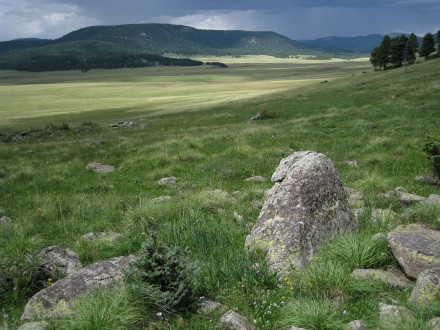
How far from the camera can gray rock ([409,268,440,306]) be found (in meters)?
5.32

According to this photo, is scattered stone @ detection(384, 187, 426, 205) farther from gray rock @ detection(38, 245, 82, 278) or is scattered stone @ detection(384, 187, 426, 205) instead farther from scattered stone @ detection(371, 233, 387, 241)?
gray rock @ detection(38, 245, 82, 278)

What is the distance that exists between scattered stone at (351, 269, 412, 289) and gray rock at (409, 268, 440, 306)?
1.86 ft

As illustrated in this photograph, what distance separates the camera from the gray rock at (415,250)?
637 cm

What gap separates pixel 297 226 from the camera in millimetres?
7727

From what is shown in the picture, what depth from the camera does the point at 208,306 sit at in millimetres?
6203

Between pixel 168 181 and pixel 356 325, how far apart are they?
43.2 feet

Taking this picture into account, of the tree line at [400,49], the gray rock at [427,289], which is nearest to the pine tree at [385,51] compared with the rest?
the tree line at [400,49]

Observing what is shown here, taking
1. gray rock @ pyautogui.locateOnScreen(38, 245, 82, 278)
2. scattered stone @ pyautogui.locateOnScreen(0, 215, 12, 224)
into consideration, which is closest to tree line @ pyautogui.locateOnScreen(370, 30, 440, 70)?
scattered stone @ pyautogui.locateOnScreen(0, 215, 12, 224)

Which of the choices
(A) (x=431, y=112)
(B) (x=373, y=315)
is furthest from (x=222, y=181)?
(A) (x=431, y=112)

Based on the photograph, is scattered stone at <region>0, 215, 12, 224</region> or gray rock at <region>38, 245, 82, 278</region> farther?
scattered stone at <region>0, 215, 12, 224</region>

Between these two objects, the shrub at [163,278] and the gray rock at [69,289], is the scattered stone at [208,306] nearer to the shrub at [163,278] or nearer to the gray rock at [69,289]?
the shrub at [163,278]

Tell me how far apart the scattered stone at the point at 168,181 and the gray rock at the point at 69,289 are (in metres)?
9.38

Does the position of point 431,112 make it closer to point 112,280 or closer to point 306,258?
point 306,258

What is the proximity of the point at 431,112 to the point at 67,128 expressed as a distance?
1723 inches
